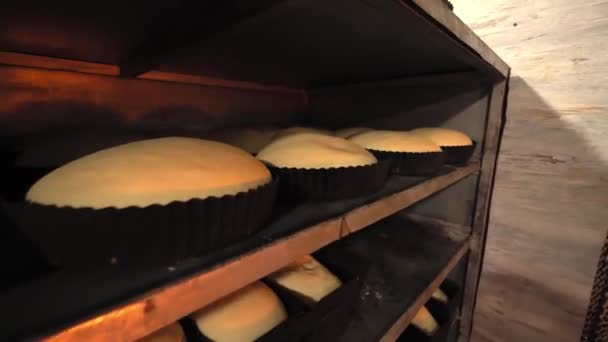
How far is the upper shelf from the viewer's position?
50 centimetres

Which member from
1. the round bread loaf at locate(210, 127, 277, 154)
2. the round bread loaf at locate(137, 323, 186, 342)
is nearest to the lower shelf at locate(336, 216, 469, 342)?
the round bread loaf at locate(137, 323, 186, 342)

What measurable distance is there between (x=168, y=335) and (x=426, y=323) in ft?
A: 2.63

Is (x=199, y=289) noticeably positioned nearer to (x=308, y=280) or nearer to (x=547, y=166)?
(x=308, y=280)

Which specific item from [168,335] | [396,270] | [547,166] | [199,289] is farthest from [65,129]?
[547,166]

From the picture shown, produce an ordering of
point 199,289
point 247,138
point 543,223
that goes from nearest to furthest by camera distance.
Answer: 1. point 199,289
2. point 247,138
3. point 543,223

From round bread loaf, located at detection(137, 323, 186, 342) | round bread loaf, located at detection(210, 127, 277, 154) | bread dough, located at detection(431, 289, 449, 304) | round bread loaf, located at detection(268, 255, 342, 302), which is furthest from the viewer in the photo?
bread dough, located at detection(431, 289, 449, 304)

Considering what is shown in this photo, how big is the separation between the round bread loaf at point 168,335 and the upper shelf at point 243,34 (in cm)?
52

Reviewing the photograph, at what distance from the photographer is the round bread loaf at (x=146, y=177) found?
314 millimetres

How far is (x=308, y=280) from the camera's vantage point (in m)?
0.70

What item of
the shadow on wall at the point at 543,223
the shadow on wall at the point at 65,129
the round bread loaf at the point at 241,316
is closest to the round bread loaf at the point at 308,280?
the round bread loaf at the point at 241,316

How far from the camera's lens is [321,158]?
1.75 ft

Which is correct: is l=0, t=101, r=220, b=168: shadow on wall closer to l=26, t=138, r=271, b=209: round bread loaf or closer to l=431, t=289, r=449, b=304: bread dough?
l=26, t=138, r=271, b=209: round bread loaf

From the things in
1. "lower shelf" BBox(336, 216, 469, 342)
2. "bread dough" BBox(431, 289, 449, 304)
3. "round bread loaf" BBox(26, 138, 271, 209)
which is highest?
"round bread loaf" BBox(26, 138, 271, 209)

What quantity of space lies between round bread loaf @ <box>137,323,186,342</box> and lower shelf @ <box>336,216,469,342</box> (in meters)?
0.36
